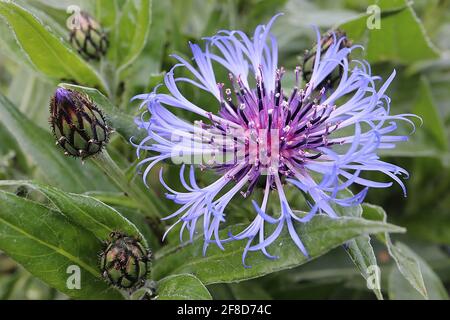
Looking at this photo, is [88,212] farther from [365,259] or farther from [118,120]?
[365,259]

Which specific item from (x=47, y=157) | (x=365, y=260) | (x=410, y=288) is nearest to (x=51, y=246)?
(x=47, y=157)

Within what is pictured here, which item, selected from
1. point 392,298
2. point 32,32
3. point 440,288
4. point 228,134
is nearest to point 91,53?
point 32,32

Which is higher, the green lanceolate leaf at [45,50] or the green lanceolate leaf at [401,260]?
the green lanceolate leaf at [45,50]

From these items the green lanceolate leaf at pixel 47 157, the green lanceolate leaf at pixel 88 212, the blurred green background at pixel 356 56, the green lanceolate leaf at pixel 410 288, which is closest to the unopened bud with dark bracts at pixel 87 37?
the blurred green background at pixel 356 56

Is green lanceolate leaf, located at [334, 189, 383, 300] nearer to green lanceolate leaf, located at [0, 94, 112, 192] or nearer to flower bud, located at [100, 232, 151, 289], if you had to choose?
flower bud, located at [100, 232, 151, 289]

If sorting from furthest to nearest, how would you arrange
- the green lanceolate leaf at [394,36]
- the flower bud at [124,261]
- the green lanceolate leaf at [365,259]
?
the green lanceolate leaf at [394,36] → the flower bud at [124,261] → the green lanceolate leaf at [365,259]

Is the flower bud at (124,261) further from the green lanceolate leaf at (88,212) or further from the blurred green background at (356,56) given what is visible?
the blurred green background at (356,56)
